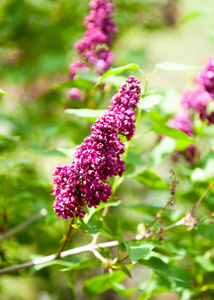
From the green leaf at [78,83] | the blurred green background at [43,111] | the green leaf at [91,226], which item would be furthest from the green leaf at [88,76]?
the green leaf at [91,226]

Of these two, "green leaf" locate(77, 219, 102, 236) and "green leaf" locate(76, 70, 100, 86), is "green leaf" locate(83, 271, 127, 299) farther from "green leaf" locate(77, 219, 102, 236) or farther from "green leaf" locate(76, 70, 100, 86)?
"green leaf" locate(76, 70, 100, 86)

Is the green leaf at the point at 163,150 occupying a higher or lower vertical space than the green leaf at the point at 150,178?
higher

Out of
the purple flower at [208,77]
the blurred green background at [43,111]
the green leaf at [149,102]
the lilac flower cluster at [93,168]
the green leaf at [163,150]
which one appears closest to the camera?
the lilac flower cluster at [93,168]

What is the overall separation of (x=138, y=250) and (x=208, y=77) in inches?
15.5

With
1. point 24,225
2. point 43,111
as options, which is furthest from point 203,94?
point 43,111

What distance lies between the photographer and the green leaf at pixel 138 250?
1.99ft

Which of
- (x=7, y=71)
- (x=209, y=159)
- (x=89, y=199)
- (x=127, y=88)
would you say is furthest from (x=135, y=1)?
(x=89, y=199)

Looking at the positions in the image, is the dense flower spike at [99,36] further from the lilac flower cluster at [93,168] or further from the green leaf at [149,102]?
the lilac flower cluster at [93,168]

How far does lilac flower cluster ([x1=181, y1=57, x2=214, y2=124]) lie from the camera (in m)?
0.82

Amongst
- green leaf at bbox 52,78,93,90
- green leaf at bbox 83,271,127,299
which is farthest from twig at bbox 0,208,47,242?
green leaf at bbox 52,78,93,90

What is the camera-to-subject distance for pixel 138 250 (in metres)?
0.64

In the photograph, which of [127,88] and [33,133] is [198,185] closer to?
[127,88]

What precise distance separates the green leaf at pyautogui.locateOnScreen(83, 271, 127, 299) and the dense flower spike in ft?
1.61

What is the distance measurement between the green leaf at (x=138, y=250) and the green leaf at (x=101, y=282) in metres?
0.21
